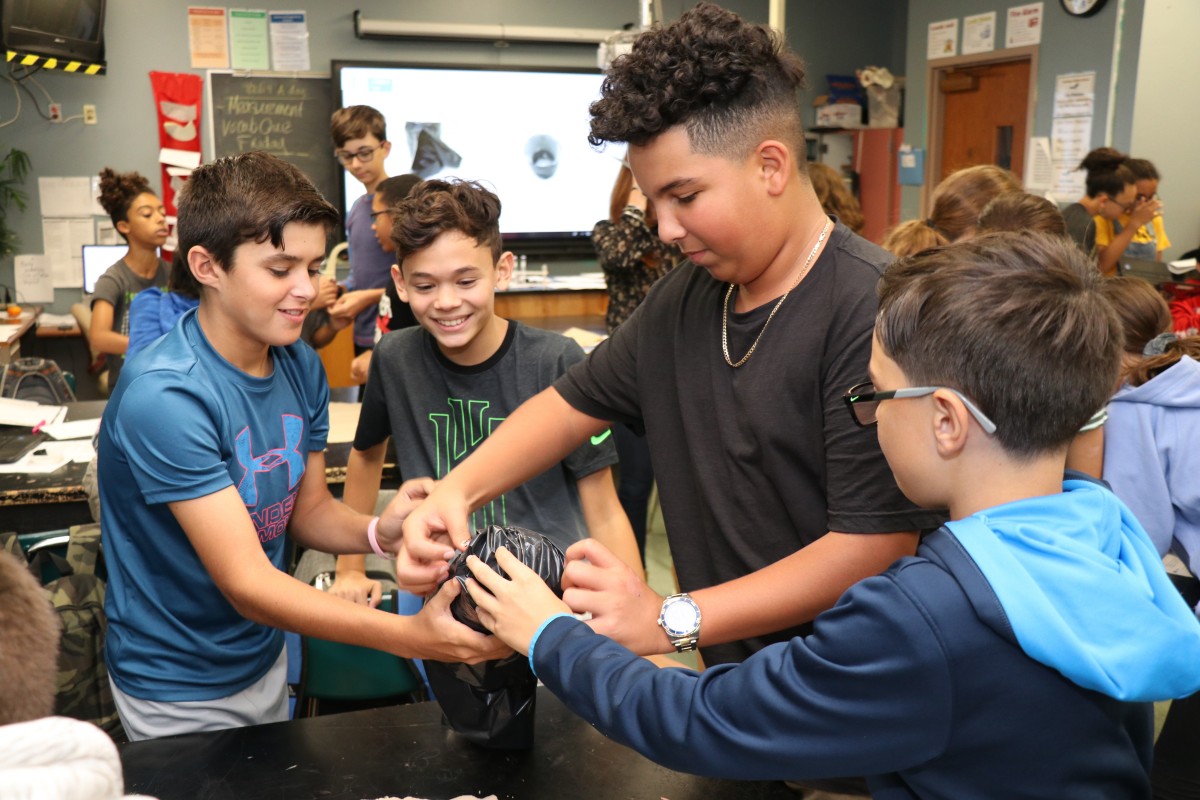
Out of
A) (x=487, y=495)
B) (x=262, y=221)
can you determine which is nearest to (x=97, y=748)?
(x=487, y=495)

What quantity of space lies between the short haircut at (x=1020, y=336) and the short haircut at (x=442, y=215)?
3.73 ft

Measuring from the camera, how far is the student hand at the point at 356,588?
2.05 metres

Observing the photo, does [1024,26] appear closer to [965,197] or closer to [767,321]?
[965,197]

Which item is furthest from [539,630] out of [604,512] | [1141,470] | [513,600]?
[1141,470]

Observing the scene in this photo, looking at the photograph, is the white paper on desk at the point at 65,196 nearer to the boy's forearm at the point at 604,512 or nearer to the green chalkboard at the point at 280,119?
the green chalkboard at the point at 280,119

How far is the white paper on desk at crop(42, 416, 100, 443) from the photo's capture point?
3.02 metres

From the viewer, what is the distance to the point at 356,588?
206 cm

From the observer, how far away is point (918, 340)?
0.95 metres

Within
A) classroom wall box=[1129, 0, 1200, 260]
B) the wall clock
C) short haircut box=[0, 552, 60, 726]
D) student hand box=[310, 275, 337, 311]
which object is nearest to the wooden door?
the wall clock

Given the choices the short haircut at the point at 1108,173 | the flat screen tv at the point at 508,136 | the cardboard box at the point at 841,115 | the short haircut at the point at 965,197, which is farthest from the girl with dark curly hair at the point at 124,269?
the cardboard box at the point at 841,115

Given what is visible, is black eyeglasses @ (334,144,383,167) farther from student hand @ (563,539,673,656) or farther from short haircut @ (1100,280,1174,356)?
student hand @ (563,539,673,656)

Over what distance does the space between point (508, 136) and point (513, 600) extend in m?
6.01

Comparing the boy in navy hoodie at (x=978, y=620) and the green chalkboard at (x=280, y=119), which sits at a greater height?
the green chalkboard at (x=280, y=119)

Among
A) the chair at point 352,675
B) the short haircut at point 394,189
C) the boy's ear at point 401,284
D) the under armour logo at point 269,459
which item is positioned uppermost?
the short haircut at point 394,189
